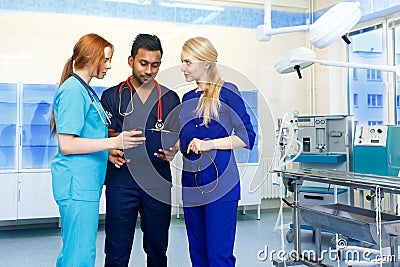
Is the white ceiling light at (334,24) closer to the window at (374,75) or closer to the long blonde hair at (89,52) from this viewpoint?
the long blonde hair at (89,52)

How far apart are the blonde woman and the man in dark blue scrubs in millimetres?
108

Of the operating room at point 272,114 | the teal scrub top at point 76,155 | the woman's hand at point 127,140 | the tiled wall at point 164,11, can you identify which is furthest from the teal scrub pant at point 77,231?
the tiled wall at point 164,11

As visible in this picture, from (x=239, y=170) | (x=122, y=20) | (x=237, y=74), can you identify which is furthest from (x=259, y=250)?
(x=122, y=20)

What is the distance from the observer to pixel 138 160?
1.87 m

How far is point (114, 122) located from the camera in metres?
1.92

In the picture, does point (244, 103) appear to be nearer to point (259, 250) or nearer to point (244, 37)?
point (259, 250)

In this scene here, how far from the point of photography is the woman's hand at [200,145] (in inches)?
68.5

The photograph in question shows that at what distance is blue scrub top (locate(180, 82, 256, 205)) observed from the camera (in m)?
1.78

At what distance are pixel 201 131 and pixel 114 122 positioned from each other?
40 centimetres

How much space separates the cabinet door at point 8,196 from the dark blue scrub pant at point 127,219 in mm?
2604

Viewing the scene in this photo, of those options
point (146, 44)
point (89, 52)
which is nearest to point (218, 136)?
point (146, 44)

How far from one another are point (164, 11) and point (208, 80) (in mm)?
3431

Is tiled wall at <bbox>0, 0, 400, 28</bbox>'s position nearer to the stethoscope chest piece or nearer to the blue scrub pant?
the stethoscope chest piece

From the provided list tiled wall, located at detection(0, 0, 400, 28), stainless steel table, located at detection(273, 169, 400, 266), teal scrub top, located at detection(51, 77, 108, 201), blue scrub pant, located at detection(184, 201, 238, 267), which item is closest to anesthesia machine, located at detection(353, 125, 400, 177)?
stainless steel table, located at detection(273, 169, 400, 266)
